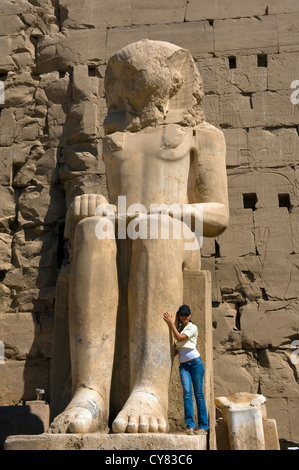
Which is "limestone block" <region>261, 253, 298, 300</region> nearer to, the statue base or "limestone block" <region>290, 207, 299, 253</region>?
"limestone block" <region>290, 207, 299, 253</region>

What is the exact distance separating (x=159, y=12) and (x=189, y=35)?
0.46m

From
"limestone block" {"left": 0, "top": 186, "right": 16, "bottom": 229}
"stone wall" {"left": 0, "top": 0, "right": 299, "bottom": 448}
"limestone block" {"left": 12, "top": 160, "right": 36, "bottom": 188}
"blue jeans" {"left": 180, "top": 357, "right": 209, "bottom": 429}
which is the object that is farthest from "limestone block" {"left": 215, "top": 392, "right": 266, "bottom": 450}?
"limestone block" {"left": 12, "top": 160, "right": 36, "bottom": 188}

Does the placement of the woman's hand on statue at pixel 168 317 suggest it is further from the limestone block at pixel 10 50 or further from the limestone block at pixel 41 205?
the limestone block at pixel 10 50

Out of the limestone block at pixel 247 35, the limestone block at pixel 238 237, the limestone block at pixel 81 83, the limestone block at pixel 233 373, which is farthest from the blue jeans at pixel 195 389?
the limestone block at pixel 247 35

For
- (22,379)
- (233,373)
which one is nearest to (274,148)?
(233,373)

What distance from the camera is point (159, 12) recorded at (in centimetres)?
787

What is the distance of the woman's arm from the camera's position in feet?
12.7

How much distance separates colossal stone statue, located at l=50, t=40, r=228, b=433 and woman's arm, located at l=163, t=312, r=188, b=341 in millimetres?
35

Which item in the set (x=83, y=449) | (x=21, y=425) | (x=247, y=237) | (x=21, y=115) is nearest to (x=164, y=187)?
(x=83, y=449)

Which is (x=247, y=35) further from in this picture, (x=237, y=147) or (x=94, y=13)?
(x=94, y=13)

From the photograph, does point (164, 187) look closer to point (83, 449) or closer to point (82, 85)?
point (83, 449)

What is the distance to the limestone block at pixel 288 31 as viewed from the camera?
24.9ft

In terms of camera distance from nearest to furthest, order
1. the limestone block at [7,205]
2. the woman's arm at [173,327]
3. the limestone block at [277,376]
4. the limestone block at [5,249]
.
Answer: the woman's arm at [173,327] < the limestone block at [277,376] < the limestone block at [5,249] < the limestone block at [7,205]

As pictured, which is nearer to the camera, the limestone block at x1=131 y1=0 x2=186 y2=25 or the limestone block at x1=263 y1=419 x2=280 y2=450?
the limestone block at x1=263 y1=419 x2=280 y2=450
